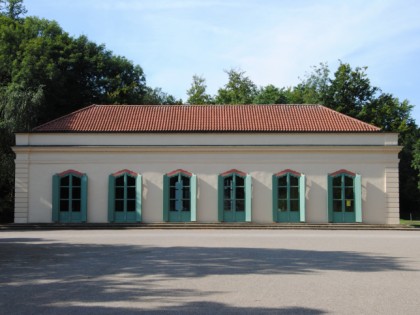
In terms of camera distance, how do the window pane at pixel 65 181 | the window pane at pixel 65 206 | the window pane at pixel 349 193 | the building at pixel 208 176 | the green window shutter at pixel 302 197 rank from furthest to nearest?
the window pane at pixel 65 181, the window pane at pixel 65 206, the window pane at pixel 349 193, the building at pixel 208 176, the green window shutter at pixel 302 197

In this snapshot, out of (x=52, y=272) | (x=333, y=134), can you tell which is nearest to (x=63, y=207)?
(x=333, y=134)

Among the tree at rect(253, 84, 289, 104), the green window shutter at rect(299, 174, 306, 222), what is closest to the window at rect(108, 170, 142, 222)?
the green window shutter at rect(299, 174, 306, 222)

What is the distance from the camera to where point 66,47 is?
128 ft

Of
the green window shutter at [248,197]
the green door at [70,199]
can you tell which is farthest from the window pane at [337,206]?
the green door at [70,199]

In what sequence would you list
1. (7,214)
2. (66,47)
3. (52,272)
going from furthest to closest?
(66,47)
(7,214)
(52,272)

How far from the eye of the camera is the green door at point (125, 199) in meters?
25.5

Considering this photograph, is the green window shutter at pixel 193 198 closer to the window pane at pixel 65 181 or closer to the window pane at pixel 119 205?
the window pane at pixel 119 205

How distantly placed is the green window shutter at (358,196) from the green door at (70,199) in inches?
524

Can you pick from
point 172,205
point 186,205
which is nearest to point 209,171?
point 186,205

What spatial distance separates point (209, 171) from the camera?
84.2ft

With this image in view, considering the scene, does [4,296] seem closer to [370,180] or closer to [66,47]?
[370,180]

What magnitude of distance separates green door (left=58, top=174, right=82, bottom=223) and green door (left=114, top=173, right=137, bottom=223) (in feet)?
5.85

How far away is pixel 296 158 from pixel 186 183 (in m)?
5.50

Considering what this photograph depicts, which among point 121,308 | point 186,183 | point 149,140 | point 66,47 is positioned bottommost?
point 121,308
